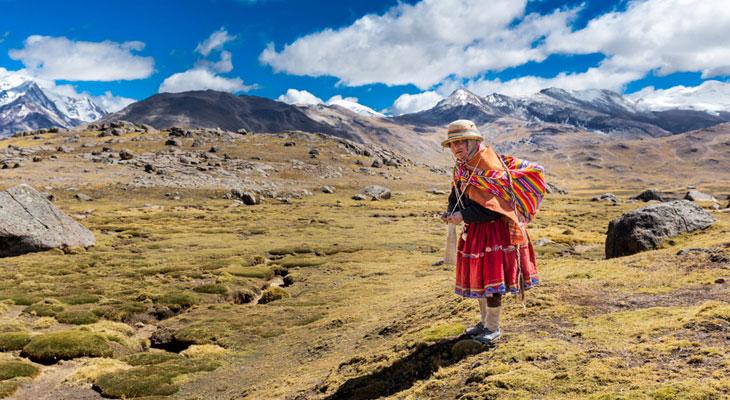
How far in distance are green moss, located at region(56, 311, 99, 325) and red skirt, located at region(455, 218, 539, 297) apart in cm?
2569

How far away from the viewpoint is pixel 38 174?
137 meters

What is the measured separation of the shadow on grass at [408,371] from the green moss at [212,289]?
26161 millimetres

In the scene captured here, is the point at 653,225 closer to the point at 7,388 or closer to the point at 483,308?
the point at 483,308

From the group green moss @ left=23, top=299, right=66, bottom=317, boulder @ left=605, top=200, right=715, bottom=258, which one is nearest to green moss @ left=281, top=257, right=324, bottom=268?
green moss @ left=23, top=299, right=66, bottom=317

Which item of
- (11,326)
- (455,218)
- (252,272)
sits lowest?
(11,326)

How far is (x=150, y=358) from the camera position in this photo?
2333 cm

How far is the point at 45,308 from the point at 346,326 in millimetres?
21214

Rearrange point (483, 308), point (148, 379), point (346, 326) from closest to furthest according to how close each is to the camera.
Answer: point (483, 308), point (148, 379), point (346, 326)

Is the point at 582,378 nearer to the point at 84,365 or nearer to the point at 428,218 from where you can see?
the point at 84,365

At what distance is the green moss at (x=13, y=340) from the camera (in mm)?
23625

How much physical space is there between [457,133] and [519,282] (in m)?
4.28

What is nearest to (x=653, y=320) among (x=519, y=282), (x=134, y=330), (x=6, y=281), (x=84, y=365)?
(x=519, y=282)

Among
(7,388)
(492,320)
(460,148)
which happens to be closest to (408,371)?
(492,320)

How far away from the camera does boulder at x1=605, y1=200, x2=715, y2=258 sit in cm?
3027
